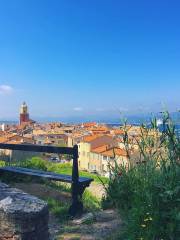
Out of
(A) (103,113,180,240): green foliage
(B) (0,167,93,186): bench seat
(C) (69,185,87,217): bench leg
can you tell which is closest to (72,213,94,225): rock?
(C) (69,185,87,217): bench leg

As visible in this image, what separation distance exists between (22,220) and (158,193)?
131 cm

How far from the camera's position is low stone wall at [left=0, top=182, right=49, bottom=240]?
4.07m

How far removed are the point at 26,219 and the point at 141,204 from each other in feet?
3.71

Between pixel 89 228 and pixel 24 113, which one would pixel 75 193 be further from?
pixel 24 113

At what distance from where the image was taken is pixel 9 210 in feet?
13.4

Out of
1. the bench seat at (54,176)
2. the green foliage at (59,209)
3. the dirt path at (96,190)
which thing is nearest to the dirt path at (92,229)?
the green foliage at (59,209)

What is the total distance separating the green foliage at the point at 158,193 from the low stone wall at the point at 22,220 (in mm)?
886

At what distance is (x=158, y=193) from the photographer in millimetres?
4172

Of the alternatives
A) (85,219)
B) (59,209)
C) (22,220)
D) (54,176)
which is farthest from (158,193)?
(54,176)

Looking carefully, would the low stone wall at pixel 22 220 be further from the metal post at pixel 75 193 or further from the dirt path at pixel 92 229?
the metal post at pixel 75 193

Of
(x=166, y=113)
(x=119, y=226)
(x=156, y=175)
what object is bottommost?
(x=119, y=226)

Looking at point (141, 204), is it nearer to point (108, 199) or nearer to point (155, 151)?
point (155, 151)

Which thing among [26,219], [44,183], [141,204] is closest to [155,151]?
[141,204]

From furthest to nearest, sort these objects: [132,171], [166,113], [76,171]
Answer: [76,171], [132,171], [166,113]
